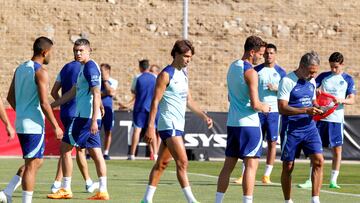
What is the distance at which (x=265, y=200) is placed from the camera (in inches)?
649

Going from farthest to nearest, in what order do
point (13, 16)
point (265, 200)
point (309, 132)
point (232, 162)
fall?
point (13, 16), point (265, 200), point (309, 132), point (232, 162)

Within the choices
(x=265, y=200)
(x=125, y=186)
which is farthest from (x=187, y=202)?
(x=125, y=186)

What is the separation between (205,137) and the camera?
28656 mm

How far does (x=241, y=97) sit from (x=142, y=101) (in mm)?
13784

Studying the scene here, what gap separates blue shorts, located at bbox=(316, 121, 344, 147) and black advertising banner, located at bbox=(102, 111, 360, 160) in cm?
897

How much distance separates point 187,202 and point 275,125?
4.41 metres

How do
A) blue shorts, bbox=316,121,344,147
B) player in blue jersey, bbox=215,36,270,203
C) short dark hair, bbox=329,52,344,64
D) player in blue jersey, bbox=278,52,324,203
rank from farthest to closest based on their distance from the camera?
blue shorts, bbox=316,121,344,147 < short dark hair, bbox=329,52,344,64 < player in blue jersey, bbox=278,52,324,203 < player in blue jersey, bbox=215,36,270,203

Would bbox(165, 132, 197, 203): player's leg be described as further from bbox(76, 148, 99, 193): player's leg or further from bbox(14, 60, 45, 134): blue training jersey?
bbox(76, 148, 99, 193): player's leg

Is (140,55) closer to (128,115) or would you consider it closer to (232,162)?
(128,115)

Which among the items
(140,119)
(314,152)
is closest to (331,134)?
(314,152)

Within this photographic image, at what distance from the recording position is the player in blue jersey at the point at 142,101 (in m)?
27.3

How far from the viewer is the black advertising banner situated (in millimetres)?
28578

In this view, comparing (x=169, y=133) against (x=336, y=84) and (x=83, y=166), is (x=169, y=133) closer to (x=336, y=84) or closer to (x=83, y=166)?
(x=83, y=166)

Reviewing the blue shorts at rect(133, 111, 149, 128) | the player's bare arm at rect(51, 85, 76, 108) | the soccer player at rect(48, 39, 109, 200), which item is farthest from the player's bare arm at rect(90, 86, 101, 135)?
the blue shorts at rect(133, 111, 149, 128)
